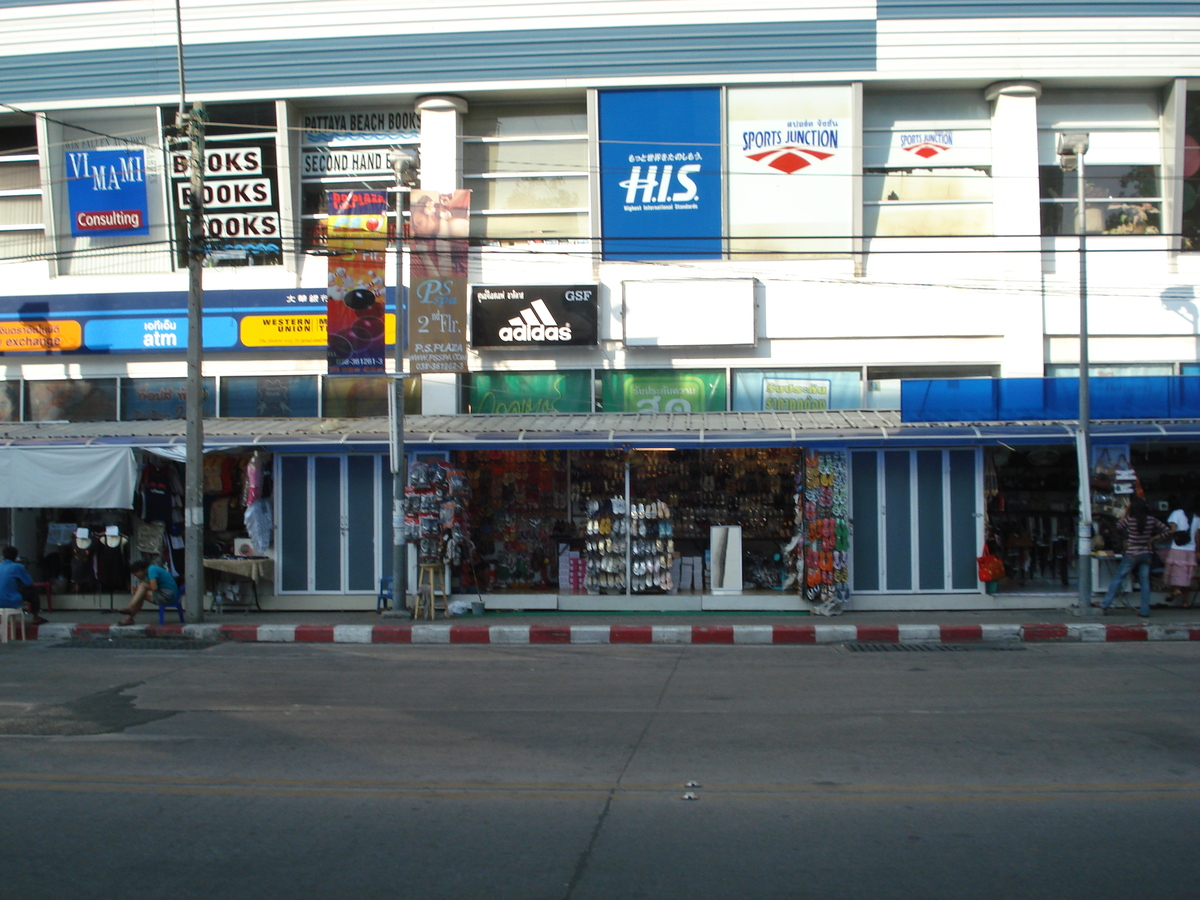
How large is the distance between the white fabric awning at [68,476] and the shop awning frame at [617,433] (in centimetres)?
27

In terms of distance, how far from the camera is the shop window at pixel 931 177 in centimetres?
1767

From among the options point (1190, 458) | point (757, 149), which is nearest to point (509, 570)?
point (757, 149)

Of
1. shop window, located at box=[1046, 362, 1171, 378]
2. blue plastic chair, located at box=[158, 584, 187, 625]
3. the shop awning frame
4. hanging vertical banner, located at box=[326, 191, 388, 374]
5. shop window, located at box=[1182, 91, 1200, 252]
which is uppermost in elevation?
shop window, located at box=[1182, 91, 1200, 252]

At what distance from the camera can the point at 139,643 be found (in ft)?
44.9

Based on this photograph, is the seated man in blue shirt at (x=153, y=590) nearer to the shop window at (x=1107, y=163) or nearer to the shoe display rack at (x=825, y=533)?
the shoe display rack at (x=825, y=533)

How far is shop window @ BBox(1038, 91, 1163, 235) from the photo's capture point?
17.6 m

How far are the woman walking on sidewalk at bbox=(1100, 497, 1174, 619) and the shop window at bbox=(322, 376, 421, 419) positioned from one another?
1222 cm

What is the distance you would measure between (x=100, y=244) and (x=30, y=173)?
7.08 feet

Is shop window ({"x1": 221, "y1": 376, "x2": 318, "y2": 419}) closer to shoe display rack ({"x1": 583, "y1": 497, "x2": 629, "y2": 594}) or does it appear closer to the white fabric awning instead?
the white fabric awning

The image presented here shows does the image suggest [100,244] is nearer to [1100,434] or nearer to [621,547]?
[621,547]

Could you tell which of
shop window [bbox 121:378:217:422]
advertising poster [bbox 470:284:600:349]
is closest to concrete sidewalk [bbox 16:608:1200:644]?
shop window [bbox 121:378:217:422]

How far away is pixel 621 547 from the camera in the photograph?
51.3ft

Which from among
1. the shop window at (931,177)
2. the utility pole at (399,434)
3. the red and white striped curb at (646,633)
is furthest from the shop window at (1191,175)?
the utility pole at (399,434)

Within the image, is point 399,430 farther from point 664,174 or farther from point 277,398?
point 664,174
